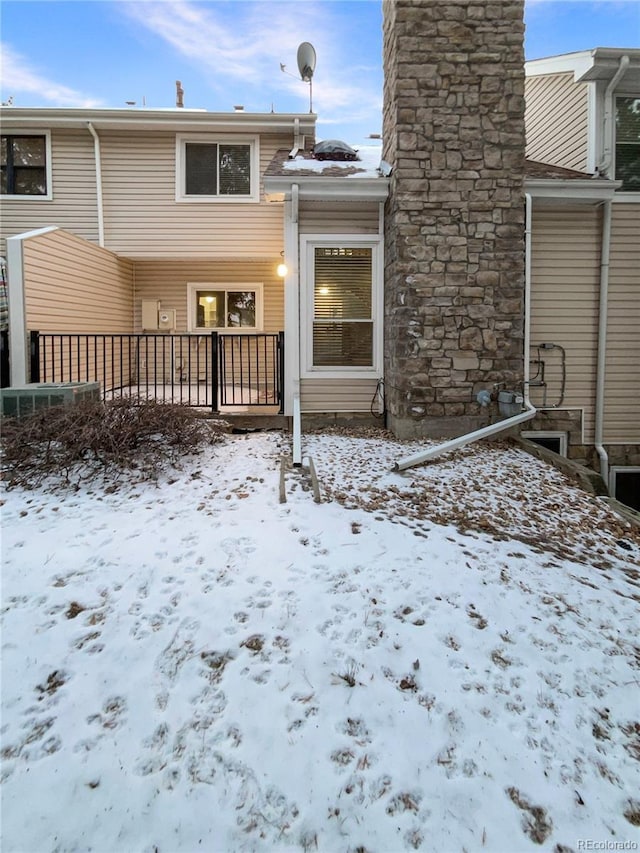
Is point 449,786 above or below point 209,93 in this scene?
below

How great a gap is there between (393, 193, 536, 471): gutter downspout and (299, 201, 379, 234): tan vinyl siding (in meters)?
1.96

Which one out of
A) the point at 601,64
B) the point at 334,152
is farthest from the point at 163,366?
the point at 601,64

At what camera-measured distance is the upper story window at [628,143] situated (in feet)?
23.0

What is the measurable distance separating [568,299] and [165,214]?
7593 mm

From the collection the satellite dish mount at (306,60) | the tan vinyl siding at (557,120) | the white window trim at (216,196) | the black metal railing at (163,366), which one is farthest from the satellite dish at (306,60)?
the black metal railing at (163,366)

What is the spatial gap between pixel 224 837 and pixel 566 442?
21.9 ft

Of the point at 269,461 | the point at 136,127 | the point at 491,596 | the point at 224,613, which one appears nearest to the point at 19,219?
the point at 136,127

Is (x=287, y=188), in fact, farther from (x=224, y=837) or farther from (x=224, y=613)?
(x=224, y=837)

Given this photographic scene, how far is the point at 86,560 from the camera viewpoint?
8.96 ft

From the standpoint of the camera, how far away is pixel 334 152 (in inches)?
273

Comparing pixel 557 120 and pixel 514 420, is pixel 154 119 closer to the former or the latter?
pixel 557 120

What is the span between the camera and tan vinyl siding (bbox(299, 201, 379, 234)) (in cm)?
638

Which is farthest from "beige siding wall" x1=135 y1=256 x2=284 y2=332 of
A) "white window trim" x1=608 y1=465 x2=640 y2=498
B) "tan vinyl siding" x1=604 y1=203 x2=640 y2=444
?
"white window trim" x1=608 y1=465 x2=640 y2=498

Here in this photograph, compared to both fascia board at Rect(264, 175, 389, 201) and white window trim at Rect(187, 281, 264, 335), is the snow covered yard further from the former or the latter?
white window trim at Rect(187, 281, 264, 335)
